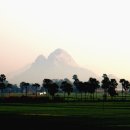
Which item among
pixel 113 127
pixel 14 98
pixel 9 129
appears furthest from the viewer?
pixel 14 98

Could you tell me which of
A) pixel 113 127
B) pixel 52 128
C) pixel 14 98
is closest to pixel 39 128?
pixel 52 128

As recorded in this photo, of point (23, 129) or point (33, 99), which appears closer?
point (23, 129)

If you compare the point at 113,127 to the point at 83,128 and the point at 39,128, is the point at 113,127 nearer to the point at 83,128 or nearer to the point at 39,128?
the point at 83,128

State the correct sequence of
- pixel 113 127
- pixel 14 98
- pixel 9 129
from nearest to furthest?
1. pixel 9 129
2. pixel 113 127
3. pixel 14 98

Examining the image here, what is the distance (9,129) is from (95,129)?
8889mm

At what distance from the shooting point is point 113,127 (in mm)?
48469

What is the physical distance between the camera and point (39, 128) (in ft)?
150

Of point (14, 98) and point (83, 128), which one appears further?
point (14, 98)

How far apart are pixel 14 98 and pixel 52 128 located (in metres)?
120

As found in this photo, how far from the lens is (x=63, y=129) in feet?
149

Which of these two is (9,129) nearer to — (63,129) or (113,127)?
(63,129)

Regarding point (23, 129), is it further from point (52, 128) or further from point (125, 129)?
point (125, 129)

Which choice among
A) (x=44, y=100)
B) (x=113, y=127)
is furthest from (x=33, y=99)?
(x=113, y=127)

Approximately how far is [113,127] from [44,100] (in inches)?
4816
